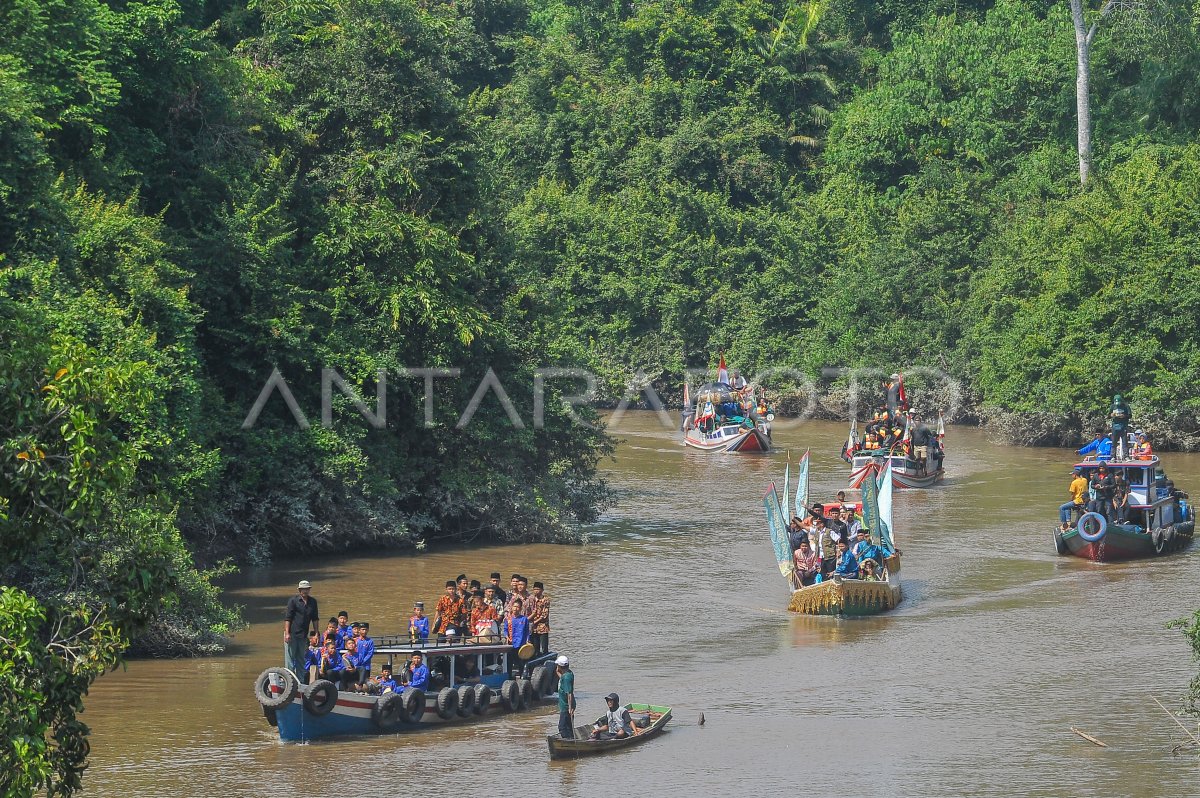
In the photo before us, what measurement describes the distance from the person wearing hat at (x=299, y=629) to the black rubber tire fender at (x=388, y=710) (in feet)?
2.95

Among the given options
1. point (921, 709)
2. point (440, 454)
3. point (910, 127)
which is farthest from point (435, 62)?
point (910, 127)

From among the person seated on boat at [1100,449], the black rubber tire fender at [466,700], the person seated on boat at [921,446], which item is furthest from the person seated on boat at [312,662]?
the person seated on boat at [921,446]

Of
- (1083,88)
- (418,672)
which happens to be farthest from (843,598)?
(1083,88)

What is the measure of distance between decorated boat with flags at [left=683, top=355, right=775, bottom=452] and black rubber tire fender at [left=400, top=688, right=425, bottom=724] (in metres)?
29.1

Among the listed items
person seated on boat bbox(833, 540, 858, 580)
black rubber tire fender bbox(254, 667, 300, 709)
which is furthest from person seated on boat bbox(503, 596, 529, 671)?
person seated on boat bbox(833, 540, 858, 580)

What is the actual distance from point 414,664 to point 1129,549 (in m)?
16.6

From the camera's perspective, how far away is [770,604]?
1087 inches

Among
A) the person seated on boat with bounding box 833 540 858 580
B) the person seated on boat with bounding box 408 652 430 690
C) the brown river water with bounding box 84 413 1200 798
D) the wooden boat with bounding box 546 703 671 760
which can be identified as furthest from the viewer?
the person seated on boat with bounding box 833 540 858 580

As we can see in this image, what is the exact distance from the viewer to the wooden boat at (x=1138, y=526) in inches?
1217

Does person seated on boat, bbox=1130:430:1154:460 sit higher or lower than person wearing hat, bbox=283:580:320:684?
higher

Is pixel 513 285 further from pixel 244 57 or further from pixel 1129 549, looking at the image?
pixel 1129 549

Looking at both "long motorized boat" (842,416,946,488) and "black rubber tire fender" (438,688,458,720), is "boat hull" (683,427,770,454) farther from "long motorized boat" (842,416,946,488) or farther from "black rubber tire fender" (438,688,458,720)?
"black rubber tire fender" (438,688,458,720)

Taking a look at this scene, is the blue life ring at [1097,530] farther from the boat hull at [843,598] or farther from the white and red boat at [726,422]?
the white and red boat at [726,422]

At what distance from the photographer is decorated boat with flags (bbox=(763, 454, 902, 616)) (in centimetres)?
2643
